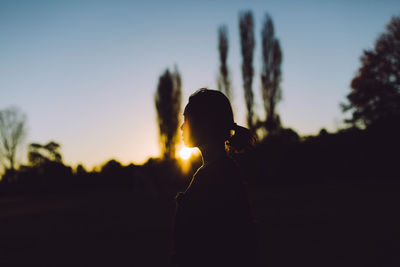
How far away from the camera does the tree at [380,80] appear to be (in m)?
22.4

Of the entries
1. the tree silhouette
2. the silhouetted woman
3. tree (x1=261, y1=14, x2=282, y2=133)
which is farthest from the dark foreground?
the tree silhouette

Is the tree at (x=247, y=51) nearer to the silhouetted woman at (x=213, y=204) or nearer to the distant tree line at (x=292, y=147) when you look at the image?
the distant tree line at (x=292, y=147)

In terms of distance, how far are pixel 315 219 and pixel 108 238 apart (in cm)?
518

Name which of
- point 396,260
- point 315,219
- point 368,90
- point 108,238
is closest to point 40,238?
point 108,238

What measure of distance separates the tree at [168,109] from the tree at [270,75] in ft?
27.2

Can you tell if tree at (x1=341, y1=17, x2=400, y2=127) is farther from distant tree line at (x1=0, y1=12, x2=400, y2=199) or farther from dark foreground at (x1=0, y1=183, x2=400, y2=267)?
dark foreground at (x1=0, y1=183, x2=400, y2=267)

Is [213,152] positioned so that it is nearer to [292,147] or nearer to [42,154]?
[292,147]

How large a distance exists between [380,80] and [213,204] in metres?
26.1

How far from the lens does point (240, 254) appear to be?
4.11 ft

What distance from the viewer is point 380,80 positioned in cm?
2309

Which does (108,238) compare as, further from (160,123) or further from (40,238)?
(160,123)

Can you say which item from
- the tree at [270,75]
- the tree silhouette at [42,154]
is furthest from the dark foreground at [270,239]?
the tree silhouette at [42,154]

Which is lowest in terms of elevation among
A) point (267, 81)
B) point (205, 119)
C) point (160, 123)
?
point (205, 119)

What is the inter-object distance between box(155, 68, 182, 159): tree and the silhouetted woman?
24.5 meters
